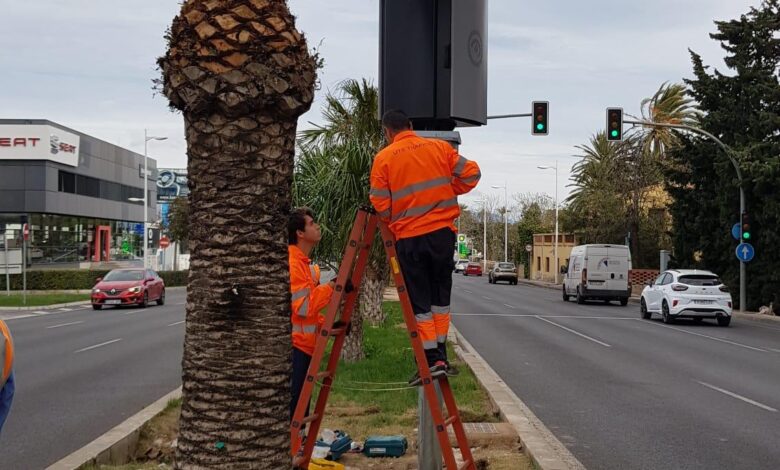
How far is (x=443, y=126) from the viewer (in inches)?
231

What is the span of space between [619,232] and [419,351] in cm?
4896

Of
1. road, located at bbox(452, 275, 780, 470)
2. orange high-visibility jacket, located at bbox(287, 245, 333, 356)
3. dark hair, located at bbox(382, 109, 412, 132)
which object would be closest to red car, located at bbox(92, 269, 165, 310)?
road, located at bbox(452, 275, 780, 470)

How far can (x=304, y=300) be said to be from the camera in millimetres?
5520

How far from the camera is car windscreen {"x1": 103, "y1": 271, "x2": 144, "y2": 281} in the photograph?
32062mm

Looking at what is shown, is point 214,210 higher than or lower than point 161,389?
higher

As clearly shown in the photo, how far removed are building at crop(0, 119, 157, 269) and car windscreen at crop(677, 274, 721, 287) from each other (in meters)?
36.8

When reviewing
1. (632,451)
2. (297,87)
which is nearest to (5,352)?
(297,87)

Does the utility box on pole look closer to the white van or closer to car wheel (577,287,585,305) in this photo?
the white van

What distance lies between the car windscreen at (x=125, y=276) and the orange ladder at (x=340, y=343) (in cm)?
2803

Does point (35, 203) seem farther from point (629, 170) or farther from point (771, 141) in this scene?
point (771, 141)

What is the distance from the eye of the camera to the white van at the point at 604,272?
3669 centimetres

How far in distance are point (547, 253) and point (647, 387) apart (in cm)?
6421

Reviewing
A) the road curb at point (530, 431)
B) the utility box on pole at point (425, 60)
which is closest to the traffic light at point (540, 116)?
the road curb at point (530, 431)

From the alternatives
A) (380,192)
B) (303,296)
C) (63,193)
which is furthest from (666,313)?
(63,193)
